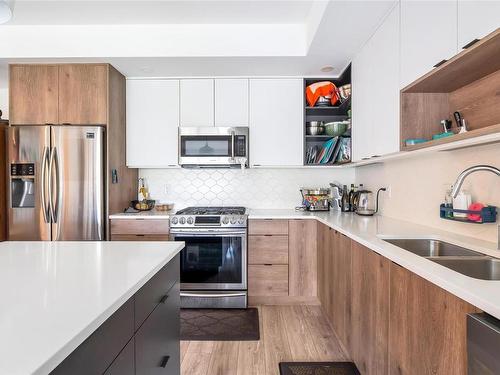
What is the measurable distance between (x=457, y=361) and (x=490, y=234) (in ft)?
2.91

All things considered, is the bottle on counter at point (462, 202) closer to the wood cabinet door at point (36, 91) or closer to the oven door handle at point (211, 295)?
the oven door handle at point (211, 295)

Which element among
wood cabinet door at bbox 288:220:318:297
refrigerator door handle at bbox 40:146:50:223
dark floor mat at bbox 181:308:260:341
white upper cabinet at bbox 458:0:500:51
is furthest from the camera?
wood cabinet door at bbox 288:220:318:297

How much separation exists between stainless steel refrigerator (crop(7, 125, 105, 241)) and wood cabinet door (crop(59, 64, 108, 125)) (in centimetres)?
12

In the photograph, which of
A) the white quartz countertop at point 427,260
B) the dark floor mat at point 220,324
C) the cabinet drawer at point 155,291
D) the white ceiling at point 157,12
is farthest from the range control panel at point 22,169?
the white quartz countertop at point 427,260

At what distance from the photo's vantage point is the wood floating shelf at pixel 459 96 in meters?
1.28

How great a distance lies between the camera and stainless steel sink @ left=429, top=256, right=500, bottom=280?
1.24m

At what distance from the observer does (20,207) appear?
2875 mm

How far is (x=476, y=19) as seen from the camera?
48.6 inches

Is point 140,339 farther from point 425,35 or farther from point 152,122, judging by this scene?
point 152,122

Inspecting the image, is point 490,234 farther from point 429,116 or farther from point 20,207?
point 20,207

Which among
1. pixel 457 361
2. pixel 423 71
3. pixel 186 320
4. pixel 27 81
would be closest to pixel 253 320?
pixel 186 320

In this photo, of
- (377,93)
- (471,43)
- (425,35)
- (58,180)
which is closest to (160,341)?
(471,43)

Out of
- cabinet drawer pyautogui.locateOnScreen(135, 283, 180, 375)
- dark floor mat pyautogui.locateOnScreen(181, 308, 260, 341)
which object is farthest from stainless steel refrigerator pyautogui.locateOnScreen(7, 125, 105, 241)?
cabinet drawer pyautogui.locateOnScreen(135, 283, 180, 375)

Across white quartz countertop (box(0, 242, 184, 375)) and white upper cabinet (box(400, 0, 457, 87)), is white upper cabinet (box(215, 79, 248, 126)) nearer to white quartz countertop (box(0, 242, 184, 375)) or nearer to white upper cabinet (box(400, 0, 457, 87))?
white upper cabinet (box(400, 0, 457, 87))
